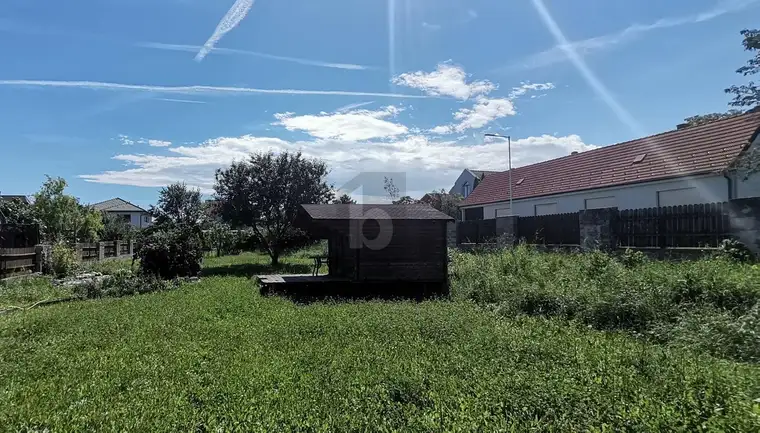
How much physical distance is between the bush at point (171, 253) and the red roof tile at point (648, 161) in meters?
18.3

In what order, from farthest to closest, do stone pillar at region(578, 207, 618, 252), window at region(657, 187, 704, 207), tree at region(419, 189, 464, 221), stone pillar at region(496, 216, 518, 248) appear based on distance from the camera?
tree at region(419, 189, 464, 221)
stone pillar at region(496, 216, 518, 248)
window at region(657, 187, 704, 207)
stone pillar at region(578, 207, 618, 252)

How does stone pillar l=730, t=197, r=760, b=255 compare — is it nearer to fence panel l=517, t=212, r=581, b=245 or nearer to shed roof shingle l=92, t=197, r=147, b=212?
fence panel l=517, t=212, r=581, b=245

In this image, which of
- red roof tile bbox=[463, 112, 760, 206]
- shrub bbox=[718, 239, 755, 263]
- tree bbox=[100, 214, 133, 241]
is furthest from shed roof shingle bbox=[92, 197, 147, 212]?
shrub bbox=[718, 239, 755, 263]

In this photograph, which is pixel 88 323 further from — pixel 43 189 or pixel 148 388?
pixel 43 189

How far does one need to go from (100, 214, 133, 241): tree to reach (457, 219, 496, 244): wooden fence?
25.6 m

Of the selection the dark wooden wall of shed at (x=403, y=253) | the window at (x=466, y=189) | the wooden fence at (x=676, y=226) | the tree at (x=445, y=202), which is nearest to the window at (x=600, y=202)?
the wooden fence at (x=676, y=226)

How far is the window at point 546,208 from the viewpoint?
24359 millimetres

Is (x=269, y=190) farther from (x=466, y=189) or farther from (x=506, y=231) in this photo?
(x=466, y=189)

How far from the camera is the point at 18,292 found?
1246 centimetres

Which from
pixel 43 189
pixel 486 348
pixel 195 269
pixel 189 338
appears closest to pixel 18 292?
pixel 195 269

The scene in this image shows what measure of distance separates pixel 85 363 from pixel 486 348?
512 centimetres

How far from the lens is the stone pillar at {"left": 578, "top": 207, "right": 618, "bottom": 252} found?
1481cm

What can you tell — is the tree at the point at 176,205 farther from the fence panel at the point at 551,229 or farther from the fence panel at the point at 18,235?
the fence panel at the point at 551,229

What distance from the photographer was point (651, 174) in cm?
1869
